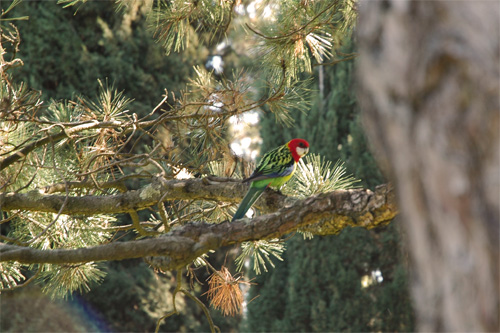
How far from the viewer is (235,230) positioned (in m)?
1.32

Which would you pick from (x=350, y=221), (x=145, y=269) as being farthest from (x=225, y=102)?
(x=145, y=269)

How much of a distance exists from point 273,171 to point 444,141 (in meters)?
1.50

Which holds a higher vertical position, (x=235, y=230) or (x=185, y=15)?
(x=185, y=15)

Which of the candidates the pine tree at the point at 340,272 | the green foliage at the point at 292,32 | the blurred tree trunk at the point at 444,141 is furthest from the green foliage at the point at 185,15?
the pine tree at the point at 340,272

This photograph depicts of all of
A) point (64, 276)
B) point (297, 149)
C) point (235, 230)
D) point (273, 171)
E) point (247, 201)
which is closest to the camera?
point (235, 230)

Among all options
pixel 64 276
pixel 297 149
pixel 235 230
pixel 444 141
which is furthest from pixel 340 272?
pixel 444 141

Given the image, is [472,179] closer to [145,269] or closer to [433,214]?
[433,214]

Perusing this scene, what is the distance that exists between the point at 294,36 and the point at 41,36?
4.61 metres

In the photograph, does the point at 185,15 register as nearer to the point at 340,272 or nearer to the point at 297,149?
the point at 297,149

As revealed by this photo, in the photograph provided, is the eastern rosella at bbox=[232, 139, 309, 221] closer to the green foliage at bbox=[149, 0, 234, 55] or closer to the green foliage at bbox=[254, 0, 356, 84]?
the green foliage at bbox=[254, 0, 356, 84]

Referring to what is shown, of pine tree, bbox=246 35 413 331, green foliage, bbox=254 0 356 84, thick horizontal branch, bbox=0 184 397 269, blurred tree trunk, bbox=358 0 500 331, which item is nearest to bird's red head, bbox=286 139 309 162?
green foliage, bbox=254 0 356 84

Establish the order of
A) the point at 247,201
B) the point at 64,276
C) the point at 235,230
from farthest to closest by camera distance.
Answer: the point at 64,276, the point at 247,201, the point at 235,230

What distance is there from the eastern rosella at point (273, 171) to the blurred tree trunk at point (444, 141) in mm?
1261

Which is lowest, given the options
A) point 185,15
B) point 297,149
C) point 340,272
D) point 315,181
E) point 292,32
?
point 340,272
